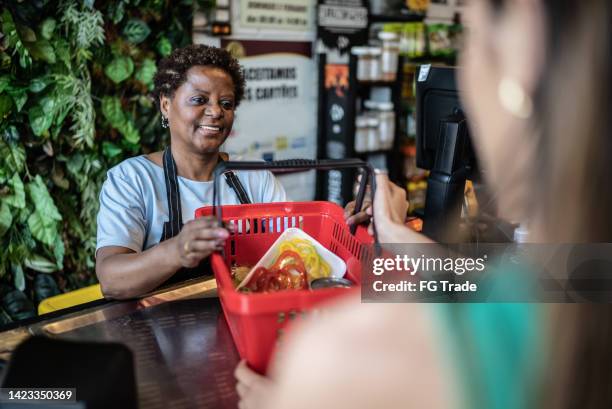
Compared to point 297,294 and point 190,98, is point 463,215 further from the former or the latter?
point 297,294

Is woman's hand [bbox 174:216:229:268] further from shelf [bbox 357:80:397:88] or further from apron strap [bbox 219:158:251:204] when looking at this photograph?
shelf [bbox 357:80:397:88]

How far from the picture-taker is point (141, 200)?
6.54 feet

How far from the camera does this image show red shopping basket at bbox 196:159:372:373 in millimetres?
1001

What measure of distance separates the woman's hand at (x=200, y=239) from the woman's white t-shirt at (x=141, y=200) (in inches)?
22.9

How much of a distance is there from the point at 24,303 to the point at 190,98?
170 cm

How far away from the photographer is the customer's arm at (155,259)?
1.25 m

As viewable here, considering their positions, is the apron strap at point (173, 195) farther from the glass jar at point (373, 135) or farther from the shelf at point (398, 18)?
the shelf at point (398, 18)

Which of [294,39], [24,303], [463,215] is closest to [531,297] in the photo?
[463,215]

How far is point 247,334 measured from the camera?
1.05m

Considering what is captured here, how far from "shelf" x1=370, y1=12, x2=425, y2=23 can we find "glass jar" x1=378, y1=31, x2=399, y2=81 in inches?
12.2

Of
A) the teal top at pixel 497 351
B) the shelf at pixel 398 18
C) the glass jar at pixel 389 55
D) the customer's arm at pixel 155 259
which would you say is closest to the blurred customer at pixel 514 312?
the teal top at pixel 497 351

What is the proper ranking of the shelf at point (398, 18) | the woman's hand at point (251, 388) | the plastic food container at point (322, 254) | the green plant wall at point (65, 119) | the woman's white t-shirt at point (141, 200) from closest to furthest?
1. the woman's hand at point (251, 388)
2. the plastic food container at point (322, 254)
3. the woman's white t-shirt at point (141, 200)
4. the green plant wall at point (65, 119)
5. the shelf at point (398, 18)

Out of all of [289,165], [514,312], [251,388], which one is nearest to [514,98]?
[514,312]

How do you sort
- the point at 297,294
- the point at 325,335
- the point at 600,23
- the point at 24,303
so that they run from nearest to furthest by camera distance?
the point at 600,23, the point at 325,335, the point at 297,294, the point at 24,303
